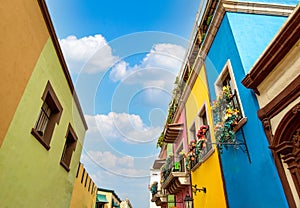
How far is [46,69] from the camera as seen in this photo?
21.1ft

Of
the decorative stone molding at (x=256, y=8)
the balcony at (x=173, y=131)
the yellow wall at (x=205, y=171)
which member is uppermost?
the decorative stone molding at (x=256, y=8)

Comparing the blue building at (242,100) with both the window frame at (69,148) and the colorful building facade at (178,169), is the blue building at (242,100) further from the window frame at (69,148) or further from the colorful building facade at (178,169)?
the window frame at (69,148)

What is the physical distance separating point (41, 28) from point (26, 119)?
2722mm

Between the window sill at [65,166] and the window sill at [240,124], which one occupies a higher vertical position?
the window sill at [65,166]

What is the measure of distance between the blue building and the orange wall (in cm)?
494

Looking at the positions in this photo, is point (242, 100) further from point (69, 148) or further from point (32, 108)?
point (69, 148)

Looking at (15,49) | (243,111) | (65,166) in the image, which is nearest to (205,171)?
(243,111)

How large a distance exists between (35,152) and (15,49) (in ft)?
9.97

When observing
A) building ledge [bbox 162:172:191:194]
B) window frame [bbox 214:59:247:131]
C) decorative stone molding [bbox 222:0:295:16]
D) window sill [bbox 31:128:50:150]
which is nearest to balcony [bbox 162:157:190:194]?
building ledge [bbox 162:172:191:194]

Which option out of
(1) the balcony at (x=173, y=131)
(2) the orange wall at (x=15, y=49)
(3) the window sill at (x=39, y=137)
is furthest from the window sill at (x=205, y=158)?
(2) the orange wall at (x=15, y=49)

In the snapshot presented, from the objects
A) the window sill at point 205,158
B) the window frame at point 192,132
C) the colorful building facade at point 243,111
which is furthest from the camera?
the window frame at point 192,132

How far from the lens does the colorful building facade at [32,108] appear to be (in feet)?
14.6

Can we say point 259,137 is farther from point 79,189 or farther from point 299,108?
point 79,189

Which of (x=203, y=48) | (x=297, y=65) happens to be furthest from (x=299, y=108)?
(x=203, y=48)
